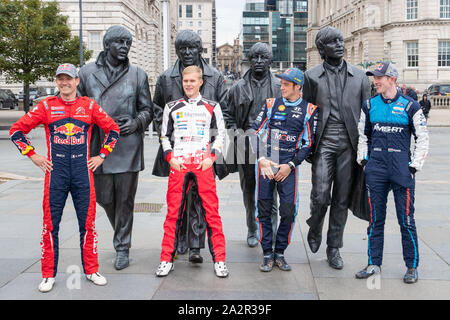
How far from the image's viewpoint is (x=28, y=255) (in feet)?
18.8

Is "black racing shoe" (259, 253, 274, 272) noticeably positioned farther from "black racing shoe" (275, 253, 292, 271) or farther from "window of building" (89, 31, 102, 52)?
"window of building" (89, 31, 102, 52)

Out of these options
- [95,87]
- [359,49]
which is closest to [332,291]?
[95,87]

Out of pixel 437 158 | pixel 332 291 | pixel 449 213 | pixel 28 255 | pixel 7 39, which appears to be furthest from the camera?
pixel 7 39

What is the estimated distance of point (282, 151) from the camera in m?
5.14

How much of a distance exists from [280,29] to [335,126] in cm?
13862

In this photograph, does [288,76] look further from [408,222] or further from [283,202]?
[408,222]

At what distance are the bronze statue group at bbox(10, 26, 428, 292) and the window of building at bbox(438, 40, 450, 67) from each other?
155ft

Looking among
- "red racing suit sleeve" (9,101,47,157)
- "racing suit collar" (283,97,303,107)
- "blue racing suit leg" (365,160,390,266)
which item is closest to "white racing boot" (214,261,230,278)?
"blue racing suit leg" (365,160,390,266)

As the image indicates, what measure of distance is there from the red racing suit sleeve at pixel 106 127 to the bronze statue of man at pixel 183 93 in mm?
720

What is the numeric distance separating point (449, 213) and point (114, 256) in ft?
16.2

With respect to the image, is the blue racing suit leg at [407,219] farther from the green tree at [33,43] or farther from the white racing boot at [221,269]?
the green tree at [33,43]

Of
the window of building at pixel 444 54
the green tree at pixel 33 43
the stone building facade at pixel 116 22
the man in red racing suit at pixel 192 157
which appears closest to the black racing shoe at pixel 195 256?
the man in red racing suit at pixel 192 157

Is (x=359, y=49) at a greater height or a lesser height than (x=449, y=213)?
greater

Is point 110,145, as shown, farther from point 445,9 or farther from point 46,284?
point 445,9
